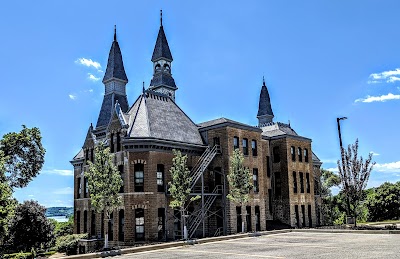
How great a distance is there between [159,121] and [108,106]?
517 inches

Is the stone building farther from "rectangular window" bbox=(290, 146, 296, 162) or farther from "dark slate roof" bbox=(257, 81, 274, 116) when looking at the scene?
"dark slate roof" bbox=(257, 81, 274, 116)

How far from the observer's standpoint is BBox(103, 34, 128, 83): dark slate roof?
158 feet

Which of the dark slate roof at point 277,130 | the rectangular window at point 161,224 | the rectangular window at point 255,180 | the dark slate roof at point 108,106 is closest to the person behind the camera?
the rectangular window at point 161,224

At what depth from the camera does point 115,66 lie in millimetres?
48656

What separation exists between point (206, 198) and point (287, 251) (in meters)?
15.2

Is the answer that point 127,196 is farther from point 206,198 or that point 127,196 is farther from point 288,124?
point 288,124

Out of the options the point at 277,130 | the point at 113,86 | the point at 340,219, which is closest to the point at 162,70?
the point at 113,86

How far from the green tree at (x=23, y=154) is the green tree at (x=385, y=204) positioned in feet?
155

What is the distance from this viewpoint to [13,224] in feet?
120

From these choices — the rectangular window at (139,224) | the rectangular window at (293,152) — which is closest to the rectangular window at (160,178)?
the rectangular window at (139,224)

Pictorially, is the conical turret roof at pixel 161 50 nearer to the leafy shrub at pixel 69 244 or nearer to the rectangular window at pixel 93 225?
the rectangular window at pixel 93 225

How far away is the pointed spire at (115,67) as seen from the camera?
158ft

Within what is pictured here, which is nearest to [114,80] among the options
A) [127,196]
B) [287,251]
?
[127,196]

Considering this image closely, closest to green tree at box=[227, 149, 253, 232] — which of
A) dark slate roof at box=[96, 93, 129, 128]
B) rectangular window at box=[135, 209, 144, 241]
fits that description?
rectangular window at box=[135, 209, 144, 241]
